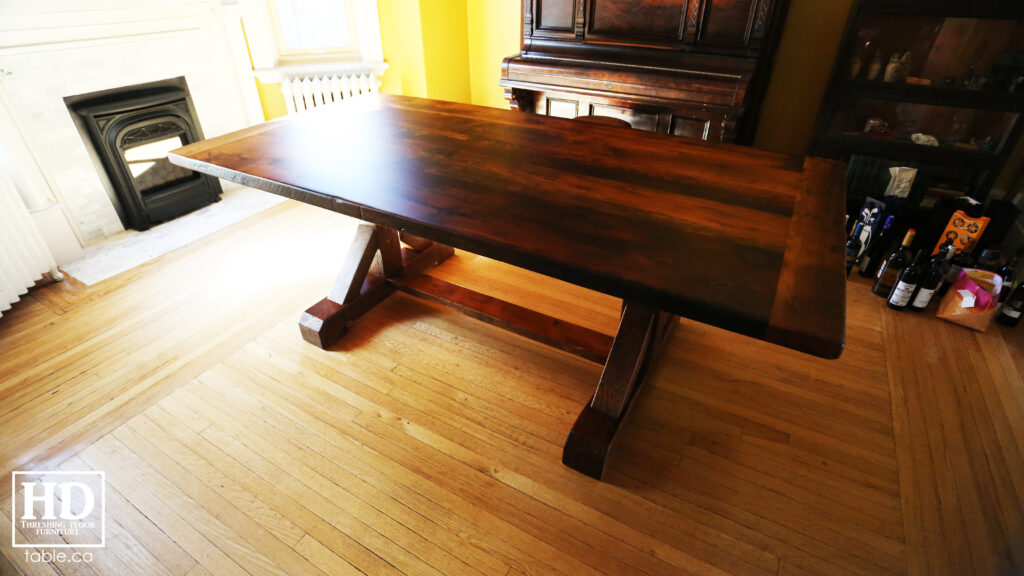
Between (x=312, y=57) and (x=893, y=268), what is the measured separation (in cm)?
392

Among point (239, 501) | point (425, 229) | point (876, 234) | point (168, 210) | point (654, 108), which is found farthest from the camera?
point (168, 210)

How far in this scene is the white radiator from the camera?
3.44m

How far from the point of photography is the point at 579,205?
1342 millimetres

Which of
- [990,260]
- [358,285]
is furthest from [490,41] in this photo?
[990,260]

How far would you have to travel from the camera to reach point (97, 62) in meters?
2.63

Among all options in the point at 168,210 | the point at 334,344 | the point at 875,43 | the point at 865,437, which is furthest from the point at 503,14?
the point at 865,437

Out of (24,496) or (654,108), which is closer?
(24,496)

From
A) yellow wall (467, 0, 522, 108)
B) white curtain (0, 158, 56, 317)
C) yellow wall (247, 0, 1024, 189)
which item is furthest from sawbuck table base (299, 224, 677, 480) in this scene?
yellow wall (467, 0, 522, 108)

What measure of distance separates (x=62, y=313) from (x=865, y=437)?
3462 mm

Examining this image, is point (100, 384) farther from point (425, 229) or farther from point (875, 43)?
point (875, 43)

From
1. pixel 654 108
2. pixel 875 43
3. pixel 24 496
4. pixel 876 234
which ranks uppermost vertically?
pixel 875 43

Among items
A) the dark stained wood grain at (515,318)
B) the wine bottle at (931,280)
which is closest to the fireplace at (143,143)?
the dark stained wood grain at (515,318)

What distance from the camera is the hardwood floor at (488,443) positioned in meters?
1.35

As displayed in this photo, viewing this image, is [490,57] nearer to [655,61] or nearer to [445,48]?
[445,48]
